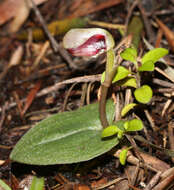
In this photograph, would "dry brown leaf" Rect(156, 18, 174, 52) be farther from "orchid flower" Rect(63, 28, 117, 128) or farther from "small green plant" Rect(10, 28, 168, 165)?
"orchid flower" Rect(63, 28, 117, 128)

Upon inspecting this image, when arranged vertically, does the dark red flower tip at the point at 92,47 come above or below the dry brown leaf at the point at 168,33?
above

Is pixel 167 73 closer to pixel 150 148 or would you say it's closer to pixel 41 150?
pixel 150 148

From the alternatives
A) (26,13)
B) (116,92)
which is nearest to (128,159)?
(116,92)

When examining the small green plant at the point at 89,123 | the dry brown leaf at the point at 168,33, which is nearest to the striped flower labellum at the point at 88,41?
the small green plant at the point at 89,123

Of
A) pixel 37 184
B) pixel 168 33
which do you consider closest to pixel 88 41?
pixel 37 184

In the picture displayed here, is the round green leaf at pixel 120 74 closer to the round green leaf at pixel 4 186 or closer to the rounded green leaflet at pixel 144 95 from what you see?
the rounded green leaflet at pixel 144 95

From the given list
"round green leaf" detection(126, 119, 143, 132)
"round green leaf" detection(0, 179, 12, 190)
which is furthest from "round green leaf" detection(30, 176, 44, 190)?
"round green leaf" detection(126, 119, 143, 132)

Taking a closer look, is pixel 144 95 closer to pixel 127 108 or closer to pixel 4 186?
pixel 127 108

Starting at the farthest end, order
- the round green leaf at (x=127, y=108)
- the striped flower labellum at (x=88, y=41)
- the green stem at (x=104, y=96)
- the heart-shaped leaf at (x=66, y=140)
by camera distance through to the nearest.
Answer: the round green leaf at (x=127, y=108) → the heart-shaped leaf at (x=66, y=140) → the green stem at (x=104, y=96) → the striped flower labellum at (x=88, y=41)
